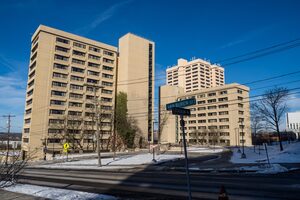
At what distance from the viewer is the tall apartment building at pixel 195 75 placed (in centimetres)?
17562

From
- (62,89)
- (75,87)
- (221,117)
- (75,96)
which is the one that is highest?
(75,87)

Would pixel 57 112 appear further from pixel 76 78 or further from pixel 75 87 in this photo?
pixel 76 78

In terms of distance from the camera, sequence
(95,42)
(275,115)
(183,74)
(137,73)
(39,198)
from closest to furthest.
→ (39,198) → (275,115) → (95,42) → (137,73) → (183,74)

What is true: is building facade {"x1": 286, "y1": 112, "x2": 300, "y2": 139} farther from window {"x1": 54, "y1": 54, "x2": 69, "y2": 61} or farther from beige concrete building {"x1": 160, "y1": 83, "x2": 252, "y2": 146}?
window {"x1": 54, "y1": 54, "x2": 69, "y2": 61}

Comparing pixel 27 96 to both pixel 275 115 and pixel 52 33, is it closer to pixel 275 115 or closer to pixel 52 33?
pixel 52 33

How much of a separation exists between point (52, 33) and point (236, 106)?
2971 inches

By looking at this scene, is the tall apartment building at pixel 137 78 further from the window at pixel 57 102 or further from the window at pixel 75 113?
the window at pixel 57 102

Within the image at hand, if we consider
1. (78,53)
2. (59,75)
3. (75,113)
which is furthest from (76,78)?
(75,113)

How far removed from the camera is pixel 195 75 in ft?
579

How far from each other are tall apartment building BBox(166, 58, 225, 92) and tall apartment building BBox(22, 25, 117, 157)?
8778cm

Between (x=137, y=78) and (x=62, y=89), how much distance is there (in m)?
27.9

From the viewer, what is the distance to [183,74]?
17088 cm

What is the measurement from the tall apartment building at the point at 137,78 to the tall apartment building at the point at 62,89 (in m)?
6.04

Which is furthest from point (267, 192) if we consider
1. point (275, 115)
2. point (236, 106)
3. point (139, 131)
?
point (236, 106)
